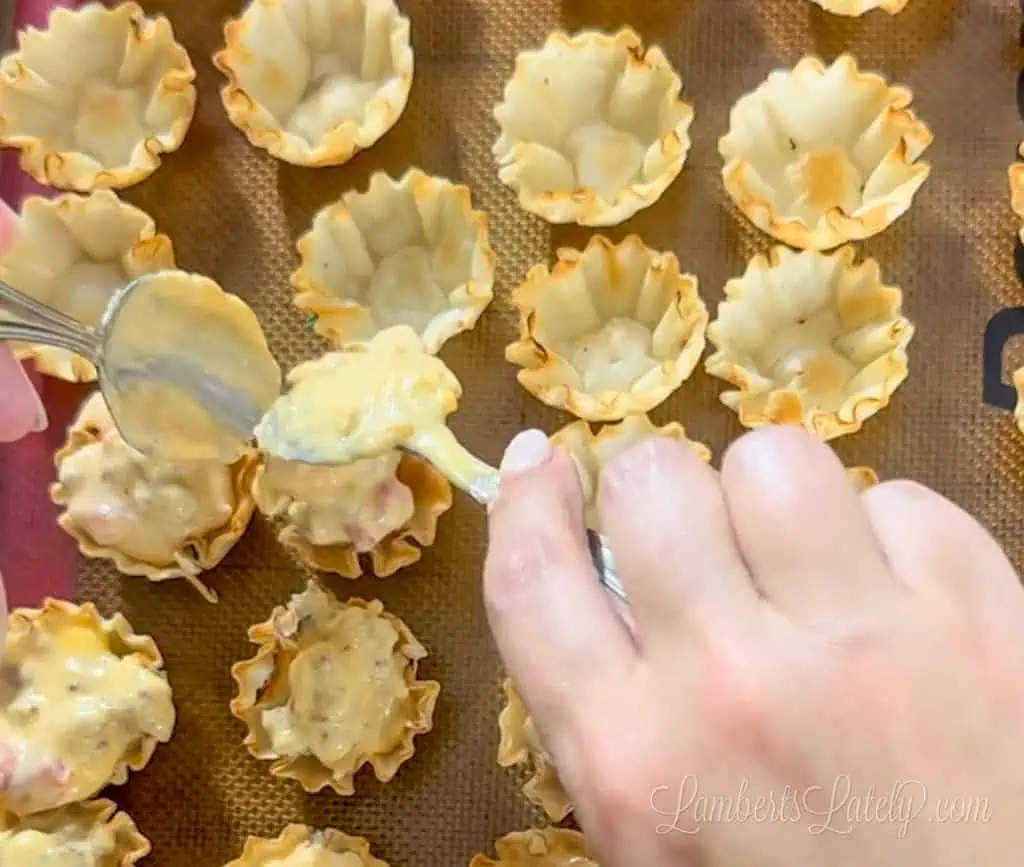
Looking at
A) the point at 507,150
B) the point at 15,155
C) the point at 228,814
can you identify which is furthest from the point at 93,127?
the point at 228,814

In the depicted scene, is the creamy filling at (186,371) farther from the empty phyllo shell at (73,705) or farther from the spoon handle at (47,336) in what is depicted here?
the empty phyllo shell at (73,705)

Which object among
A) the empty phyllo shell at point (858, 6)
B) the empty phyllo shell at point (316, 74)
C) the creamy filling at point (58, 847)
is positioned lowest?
the creamy filling at point (58, 847)

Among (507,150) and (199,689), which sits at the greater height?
(507,150)

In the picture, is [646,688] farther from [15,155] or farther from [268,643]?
[15,155]

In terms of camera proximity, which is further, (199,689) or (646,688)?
(199,689)

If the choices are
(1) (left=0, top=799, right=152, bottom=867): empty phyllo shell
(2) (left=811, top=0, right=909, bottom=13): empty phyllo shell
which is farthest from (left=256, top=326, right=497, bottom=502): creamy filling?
(2) (left=811, top=0, right=909, bottom=13): empty phyllo shell

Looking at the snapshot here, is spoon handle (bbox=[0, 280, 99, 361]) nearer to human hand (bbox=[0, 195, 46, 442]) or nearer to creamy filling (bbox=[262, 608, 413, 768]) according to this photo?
human hand (bbox=[0, 195, 46, 442])

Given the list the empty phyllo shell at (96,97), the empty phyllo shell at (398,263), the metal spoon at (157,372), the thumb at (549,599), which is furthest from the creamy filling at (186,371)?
the thumb at (549,599)

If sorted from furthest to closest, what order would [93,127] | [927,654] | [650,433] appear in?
A: [93,127] < [650,433] < [927,654]
